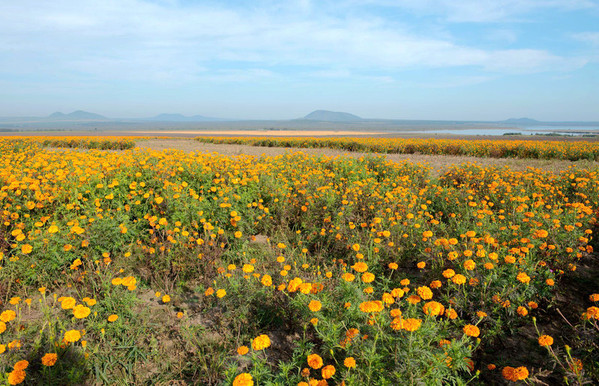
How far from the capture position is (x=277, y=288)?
3.03m

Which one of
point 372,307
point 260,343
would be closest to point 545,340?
point 372,307

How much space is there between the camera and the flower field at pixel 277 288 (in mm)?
2088

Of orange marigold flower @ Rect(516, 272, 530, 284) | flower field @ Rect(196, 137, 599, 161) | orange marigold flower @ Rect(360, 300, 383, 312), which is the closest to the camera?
orange marigold flower @ Rect(360, 300, 383, 312)

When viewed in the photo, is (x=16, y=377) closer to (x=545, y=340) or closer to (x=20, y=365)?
(x=20, y=365)

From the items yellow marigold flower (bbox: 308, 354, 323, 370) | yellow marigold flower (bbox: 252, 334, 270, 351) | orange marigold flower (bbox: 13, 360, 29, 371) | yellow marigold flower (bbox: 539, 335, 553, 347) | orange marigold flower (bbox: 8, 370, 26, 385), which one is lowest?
orange marigold flower (bbox: 8, 370, 26, 385)

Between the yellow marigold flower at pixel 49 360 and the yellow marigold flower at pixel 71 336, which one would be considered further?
the yellow marigold flower at pixel 71 336

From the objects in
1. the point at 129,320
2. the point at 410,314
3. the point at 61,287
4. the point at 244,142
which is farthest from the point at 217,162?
the point at 244,142

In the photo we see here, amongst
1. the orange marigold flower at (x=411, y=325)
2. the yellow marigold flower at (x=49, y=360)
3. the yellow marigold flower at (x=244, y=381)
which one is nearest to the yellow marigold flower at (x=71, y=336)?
the yellow marigold flower at (x=49, y=360)

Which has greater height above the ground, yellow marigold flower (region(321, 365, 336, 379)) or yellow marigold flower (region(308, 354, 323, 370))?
yellow marigold flower (region(321, 365, 336, 379))

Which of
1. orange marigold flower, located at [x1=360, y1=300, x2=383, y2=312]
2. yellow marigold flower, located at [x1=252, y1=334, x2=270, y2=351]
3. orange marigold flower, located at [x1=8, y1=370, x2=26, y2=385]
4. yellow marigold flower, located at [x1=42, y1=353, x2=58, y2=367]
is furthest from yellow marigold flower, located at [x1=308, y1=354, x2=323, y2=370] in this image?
orange marigold flower, located at [x1=8, y1=370, x2=26, y2=385]

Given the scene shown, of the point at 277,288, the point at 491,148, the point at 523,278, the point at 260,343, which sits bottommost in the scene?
the point at 277,288

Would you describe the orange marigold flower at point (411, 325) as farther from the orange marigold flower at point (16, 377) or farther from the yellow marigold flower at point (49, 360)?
the orange marigold flower at point (16, 377)

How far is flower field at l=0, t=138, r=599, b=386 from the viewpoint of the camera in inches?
82.2

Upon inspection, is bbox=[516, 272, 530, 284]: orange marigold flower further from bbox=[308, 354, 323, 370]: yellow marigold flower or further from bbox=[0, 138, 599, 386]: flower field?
bbox=[308, 354, 323, 370]: yellow marigold flower
